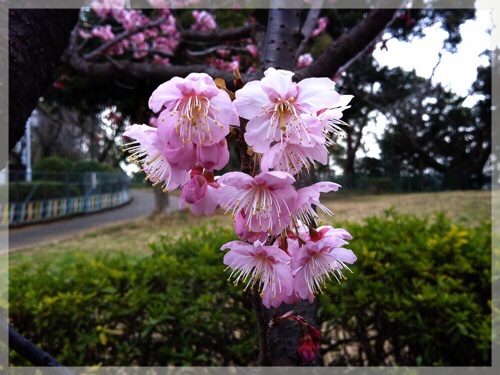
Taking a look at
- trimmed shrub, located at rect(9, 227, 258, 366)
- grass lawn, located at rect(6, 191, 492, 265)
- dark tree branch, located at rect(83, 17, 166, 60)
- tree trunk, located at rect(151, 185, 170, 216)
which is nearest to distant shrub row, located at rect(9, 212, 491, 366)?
trimmed shrub, located at rect(9, 227, 258, 366)

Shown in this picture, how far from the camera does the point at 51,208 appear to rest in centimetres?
690

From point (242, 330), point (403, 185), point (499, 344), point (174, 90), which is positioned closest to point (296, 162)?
point (174, 90)

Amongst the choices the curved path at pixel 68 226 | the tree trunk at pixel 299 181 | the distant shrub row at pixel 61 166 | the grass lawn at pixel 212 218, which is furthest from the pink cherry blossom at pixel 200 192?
the distant shrub row at pixel 61 166

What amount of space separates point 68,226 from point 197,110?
709cm

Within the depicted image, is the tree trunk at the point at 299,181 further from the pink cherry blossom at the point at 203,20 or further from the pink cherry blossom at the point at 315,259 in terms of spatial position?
the pink cherry blossom at the point at 203,20

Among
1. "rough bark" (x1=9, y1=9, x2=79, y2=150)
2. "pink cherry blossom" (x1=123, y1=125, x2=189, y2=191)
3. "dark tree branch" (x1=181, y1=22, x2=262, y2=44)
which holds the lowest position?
"pink cherry blossom" (x1=123, y1=125, x2=189, y2=191)

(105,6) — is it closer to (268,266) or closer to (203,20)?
(203,20)

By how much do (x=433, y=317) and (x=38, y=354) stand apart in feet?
4.54

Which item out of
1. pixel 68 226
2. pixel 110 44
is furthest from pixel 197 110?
pixel 68 226

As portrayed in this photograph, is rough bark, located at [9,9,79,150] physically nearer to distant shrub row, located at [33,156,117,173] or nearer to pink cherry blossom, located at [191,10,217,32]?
pink cherry blossom, located at [191,10,217,32]

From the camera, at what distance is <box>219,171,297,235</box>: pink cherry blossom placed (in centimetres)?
43

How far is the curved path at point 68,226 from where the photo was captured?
18.1 feet

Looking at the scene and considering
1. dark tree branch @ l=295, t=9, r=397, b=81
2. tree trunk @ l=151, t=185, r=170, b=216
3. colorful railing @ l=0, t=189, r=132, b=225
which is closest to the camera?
dark tree branch @ l=295, t=9, r=397, b=81

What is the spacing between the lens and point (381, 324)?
1.54 m
